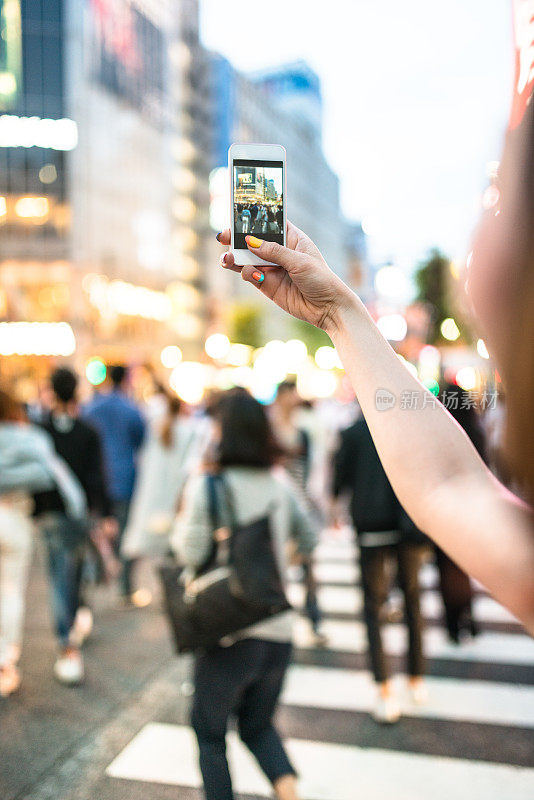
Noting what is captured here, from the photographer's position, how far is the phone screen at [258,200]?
1420mm

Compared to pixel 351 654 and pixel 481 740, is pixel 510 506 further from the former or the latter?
pixel 351 654

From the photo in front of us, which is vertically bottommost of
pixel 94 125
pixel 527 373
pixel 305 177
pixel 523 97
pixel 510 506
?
pixel 510 506

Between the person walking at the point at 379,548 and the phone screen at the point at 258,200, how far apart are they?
3.17m

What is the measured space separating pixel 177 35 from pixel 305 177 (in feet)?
114

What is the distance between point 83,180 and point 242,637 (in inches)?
1915

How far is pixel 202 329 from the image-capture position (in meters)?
69.4

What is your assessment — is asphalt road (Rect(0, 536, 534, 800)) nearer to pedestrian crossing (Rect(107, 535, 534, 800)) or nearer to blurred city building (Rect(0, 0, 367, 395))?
pedestrian crossing (Rect(107, 535, 534, 800))

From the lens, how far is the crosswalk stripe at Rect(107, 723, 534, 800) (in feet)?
11.5

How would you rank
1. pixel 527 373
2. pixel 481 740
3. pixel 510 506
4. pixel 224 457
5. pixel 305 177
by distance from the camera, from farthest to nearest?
pixel 305 177, pixel 481 740, pixel 224 457, pixel 510 506, pixel 527 373

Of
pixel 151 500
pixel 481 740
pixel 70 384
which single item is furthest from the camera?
pixel 151 500

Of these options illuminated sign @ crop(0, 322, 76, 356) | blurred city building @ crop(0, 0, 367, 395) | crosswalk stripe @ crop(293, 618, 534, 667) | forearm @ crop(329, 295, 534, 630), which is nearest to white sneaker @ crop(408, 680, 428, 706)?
crosswalk stripe @ crop(293, 618, 534, 667)

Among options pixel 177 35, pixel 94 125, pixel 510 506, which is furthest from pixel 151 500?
→ pixel 177 35

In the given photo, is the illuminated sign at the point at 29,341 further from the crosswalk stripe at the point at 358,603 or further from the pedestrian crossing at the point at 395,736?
the pedestrian crossing at the point at 395,736

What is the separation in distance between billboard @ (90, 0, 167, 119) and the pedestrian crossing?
50094mm
